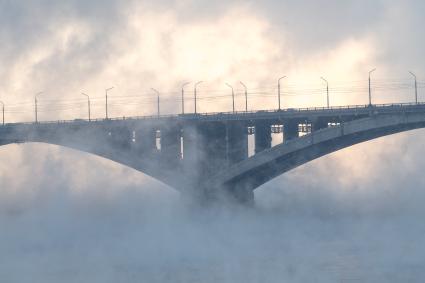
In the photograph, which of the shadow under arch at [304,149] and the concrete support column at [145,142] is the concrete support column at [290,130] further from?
the concrete support column at [145,142]

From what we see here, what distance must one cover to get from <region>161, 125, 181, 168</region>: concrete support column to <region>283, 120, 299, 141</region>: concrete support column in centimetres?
1097

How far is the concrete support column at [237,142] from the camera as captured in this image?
365ft

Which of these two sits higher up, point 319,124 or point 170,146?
point 319,124

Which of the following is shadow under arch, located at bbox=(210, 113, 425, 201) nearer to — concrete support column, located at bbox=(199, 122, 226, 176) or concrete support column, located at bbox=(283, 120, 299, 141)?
concrete support column, located at bbox=(283, 120, 299, 141)

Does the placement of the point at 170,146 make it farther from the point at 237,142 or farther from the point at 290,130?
the point at 290,130

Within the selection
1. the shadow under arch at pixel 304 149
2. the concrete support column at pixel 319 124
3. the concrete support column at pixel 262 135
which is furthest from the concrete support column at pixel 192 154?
the concrete support column at pixel 319 124

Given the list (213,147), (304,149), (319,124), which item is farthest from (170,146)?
(319,124)

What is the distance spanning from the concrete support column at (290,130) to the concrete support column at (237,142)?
15.8ft

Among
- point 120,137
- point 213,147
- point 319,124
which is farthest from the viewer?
point 120,137

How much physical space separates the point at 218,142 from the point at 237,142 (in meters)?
2.05

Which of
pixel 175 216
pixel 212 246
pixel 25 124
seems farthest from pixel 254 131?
pixel 212 246

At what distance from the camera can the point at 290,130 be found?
10838cm

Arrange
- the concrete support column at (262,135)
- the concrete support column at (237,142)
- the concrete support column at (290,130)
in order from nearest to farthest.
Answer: the concrete support column at (290,130) < the concrete support column at (262,135) < the concrete support column at (237,142)

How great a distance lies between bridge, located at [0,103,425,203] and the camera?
346 ft
